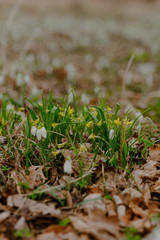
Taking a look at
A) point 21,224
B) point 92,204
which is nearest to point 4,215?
point 21,224

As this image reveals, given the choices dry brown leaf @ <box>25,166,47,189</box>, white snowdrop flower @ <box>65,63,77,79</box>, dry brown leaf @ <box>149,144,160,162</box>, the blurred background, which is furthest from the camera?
white snowdrop flower @ <box>65,63,77,79</box>

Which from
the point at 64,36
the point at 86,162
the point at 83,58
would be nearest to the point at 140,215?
the point at 86,162

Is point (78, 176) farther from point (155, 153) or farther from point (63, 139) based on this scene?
point (155, 153)

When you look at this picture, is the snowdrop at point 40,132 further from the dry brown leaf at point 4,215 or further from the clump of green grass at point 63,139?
the dry brown leaf at point 4,215

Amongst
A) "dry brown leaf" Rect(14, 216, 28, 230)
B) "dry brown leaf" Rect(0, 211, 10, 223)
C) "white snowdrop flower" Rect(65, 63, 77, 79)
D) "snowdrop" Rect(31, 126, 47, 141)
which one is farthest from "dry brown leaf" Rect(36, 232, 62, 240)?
"white snowdrop flower" Rect(65, 63, 77, 79)

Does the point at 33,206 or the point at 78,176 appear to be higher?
the point at 78,176

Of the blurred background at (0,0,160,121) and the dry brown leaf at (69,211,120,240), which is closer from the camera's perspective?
the dry brown leaf at (69,211,120,240)

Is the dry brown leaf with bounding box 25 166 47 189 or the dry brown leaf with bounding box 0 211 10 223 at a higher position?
the dry brown leaf with bounding box 25 166 47 189

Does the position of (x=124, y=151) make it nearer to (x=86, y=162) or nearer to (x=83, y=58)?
(x=86, y=162)

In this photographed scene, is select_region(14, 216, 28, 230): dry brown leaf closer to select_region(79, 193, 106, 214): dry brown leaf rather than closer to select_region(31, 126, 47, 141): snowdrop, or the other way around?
select_region(79, 193, 106, 214): dry brown leaf
